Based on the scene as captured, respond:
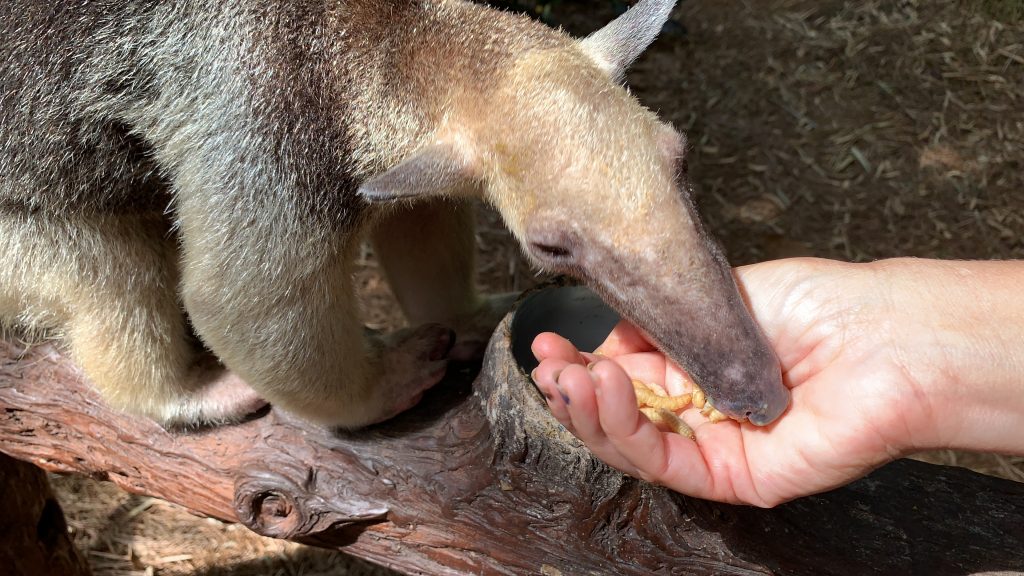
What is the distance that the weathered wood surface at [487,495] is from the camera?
297 cm

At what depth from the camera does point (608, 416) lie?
8.30 feet

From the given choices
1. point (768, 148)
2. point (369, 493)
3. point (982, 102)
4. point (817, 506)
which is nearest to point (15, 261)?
point (369, 493)

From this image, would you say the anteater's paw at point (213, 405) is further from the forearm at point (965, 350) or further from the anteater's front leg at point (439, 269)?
the forearm at point (965, 350)

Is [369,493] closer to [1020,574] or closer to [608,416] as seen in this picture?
[608,416]

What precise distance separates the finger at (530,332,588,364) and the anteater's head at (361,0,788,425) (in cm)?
22

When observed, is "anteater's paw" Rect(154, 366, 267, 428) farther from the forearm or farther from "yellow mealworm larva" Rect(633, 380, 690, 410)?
the forearm

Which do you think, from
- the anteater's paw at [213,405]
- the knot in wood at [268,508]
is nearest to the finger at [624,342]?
the knot in wood at [268,508]

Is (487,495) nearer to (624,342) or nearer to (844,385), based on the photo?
(624,342)

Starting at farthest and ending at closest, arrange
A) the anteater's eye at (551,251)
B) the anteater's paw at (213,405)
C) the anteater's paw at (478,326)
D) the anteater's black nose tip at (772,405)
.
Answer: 1. the anteater's paw at (478,326)
2. the anteater's paw at (213,405)
3. the anteater's eye at (551,251)
4. the anteater's black nose tip at (772,405)

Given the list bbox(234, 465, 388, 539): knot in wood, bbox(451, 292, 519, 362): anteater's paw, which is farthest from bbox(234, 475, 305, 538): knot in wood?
bbox(451, 292, 519, 362): anteater's paw

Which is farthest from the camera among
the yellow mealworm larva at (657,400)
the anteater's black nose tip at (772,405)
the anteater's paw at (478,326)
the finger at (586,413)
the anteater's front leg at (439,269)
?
the anteater's front leg at (439,269)

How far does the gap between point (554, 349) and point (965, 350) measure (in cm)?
115

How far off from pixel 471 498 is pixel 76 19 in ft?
7.02

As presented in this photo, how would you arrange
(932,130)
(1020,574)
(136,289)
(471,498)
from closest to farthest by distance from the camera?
(1020,574), (471,498), (136,289), (932,130)
